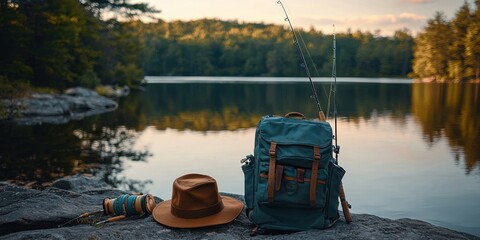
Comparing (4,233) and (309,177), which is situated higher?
(309,177)

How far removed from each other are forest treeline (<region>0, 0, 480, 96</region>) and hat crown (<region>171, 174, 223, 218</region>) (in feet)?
5.57

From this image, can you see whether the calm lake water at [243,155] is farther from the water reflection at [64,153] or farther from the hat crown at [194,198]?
the hat crown at [194,198]

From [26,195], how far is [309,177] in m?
2.98

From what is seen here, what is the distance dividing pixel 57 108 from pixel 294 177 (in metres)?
19.6

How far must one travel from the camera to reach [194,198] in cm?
402

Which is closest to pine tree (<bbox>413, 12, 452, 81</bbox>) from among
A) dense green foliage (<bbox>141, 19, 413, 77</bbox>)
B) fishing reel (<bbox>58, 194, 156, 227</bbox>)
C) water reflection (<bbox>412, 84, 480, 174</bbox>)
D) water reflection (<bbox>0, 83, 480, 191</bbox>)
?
dense green foliage (<bbox>141, 19, 413, 77</bbox>)

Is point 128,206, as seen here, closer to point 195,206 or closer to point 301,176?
point 195,206

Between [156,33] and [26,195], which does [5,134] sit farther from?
[156,33]

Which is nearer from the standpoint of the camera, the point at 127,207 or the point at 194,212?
the point at 194,212

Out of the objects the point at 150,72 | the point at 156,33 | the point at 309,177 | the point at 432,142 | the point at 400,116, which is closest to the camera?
the point at 309,177

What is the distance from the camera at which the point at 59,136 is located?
14.6m

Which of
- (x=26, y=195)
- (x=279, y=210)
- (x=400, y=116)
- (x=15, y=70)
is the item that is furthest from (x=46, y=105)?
(x=279, y=210)

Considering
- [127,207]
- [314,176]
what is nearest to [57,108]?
[127,207]

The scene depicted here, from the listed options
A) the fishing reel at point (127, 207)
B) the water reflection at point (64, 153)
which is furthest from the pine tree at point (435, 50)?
the fishing reel at point (127, 207)
